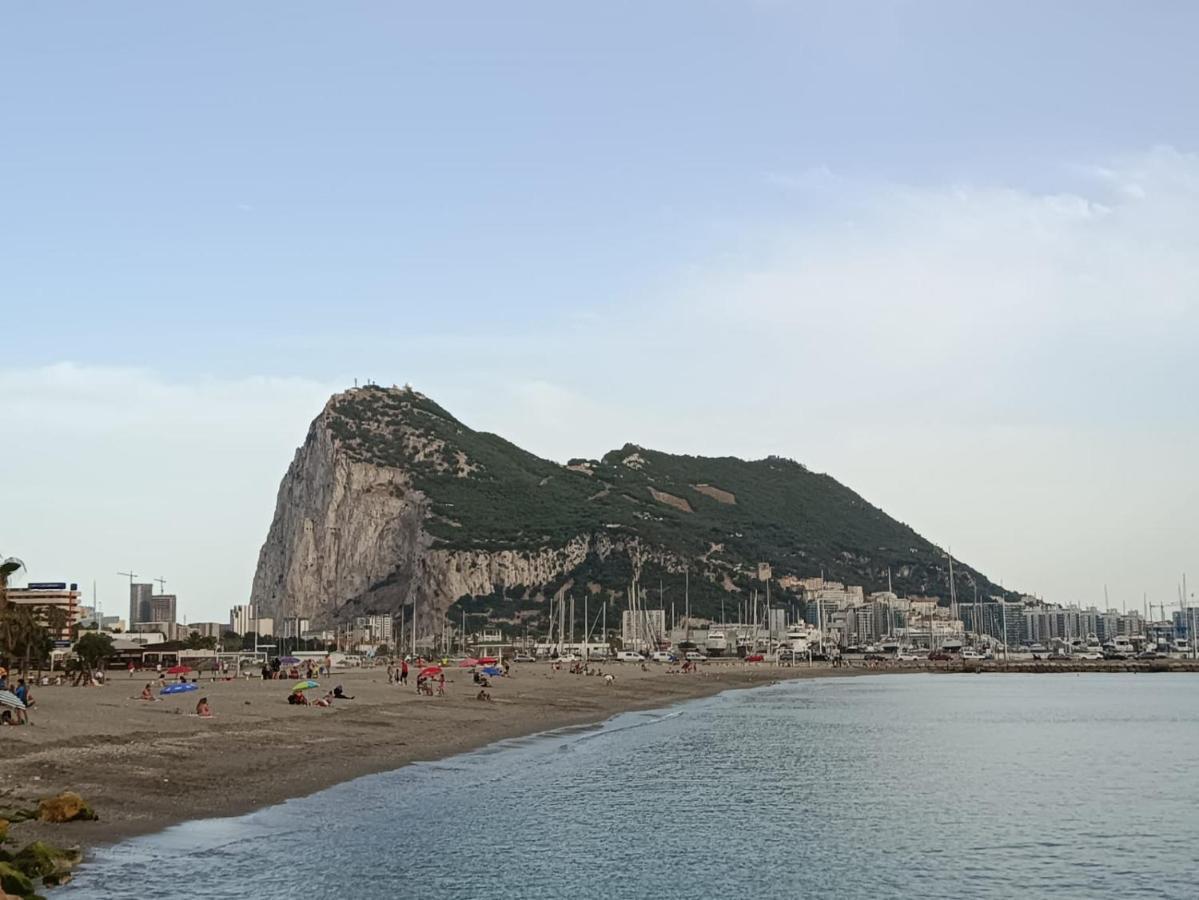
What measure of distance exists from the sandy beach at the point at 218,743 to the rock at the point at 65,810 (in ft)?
0.84

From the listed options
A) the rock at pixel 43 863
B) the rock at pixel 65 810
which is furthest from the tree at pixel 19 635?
the rock at pixel 43 863

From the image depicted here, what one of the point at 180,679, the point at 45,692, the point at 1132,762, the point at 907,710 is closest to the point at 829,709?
the point at 907,710

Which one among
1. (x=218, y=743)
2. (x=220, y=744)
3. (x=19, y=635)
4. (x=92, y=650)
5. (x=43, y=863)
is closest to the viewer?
(x=43, y=863)

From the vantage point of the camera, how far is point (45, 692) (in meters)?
57.6

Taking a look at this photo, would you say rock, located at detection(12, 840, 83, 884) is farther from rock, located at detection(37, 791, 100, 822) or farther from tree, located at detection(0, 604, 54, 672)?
tree, located at detection(0, 604, 54, 672)

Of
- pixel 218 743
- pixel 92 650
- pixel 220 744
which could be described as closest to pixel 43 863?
pixel 220 744

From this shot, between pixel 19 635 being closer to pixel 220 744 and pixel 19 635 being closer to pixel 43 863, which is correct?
pixel 220 744

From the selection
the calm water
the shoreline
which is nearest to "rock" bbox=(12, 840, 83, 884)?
the calm water

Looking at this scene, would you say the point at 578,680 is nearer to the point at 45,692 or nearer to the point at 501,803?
the point at 45,692

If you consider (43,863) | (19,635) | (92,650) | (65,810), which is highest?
(19,635)

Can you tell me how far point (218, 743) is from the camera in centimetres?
4072

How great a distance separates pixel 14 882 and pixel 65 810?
6.44 m

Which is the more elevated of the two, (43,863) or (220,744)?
(43,863)

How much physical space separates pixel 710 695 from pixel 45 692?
234 ft
